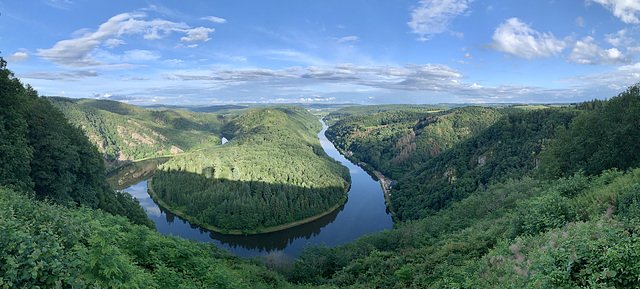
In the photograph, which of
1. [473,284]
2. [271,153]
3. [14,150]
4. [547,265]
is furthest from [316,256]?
[271,153]

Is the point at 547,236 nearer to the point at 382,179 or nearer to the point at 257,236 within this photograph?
the point at 257,236

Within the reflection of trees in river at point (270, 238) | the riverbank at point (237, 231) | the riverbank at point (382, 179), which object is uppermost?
the riverbank at point (382, 179)

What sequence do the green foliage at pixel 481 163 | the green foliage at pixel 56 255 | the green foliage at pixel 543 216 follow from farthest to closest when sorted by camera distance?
the green foliage at pixel 481 163 < the green foliage at pixel 543 216 < the green foliage at pixel 56 255

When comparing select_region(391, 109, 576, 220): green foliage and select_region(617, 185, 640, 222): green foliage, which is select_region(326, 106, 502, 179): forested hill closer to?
select_region(391, 109, 576, 220): green foliage

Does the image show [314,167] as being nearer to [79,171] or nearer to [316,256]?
[316,256]

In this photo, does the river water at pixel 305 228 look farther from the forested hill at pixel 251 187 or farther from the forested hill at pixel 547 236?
the forested hill at pixel 547 236

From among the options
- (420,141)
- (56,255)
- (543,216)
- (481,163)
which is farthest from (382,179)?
(56,255)

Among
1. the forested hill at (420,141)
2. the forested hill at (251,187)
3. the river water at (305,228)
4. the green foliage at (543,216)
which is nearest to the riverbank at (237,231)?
the forested hill at (251,187)
